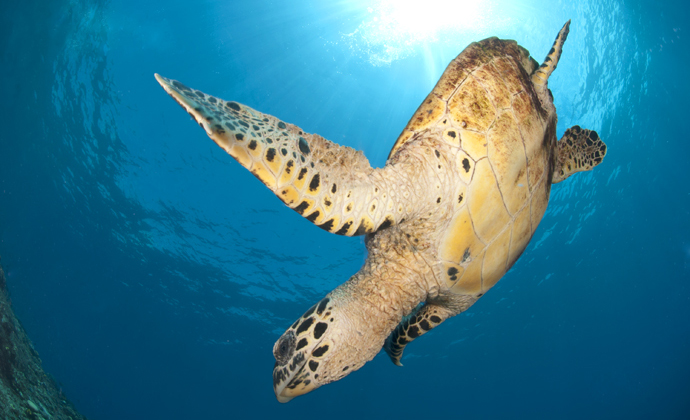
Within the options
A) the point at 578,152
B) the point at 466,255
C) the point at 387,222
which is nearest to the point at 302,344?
the point at 387,222

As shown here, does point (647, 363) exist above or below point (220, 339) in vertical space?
above

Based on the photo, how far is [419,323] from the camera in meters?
3.30

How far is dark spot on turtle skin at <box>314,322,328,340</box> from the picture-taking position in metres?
2.14

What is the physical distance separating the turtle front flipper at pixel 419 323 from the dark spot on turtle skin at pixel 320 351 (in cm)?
148

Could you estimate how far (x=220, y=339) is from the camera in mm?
32281

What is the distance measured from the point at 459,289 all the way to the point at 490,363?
40.3 metres

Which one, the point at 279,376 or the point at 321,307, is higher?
the point at 321,307

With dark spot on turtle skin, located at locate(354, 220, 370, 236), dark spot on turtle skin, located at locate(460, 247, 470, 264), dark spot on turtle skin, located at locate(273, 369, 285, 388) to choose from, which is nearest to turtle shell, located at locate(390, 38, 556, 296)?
dark spot on turtle skin, located at locate(460, 247, 470, 264)

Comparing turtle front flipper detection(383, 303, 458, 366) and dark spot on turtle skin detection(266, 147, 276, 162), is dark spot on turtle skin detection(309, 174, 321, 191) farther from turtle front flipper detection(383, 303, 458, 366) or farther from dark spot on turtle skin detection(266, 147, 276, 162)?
turtle front flipper detection(383, 303, 458, 366)

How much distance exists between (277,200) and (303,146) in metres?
14.3

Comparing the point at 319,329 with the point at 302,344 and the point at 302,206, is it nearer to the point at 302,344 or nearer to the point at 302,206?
the point at 302,344

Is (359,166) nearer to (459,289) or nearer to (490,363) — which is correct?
(459,289)

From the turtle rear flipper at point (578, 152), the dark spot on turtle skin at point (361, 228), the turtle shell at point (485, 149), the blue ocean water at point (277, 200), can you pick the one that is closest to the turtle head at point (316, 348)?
the dark spot on turtle skin at point (361, 228)

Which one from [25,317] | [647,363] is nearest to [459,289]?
[25,317]
